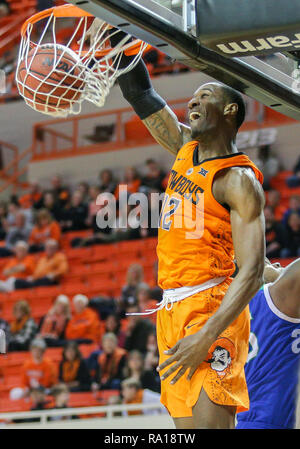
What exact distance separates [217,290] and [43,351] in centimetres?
552

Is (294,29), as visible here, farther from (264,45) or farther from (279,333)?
(279,333)

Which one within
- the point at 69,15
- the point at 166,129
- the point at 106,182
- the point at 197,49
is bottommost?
the point at 106,182

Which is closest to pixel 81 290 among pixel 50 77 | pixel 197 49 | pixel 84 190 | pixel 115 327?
pixel 84 190

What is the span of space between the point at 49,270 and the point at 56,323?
5.33 feet

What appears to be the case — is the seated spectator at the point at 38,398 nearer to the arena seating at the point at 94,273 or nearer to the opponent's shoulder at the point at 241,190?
the arena seating at the point at 94,273

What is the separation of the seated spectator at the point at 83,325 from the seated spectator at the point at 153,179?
6.71 feet

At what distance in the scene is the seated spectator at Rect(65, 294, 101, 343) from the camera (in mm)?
8727

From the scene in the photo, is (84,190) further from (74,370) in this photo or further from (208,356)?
(208,356)

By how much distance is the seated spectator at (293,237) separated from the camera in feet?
27.5

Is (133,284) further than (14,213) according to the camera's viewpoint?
No

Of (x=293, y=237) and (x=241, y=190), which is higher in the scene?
(x=241, y=190)

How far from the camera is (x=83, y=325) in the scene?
875 centimetres

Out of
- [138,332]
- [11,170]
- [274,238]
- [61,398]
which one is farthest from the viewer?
[11,170]

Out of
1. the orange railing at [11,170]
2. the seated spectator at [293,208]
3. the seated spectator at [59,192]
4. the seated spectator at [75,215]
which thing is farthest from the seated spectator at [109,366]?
the orange railing at [11,170]
